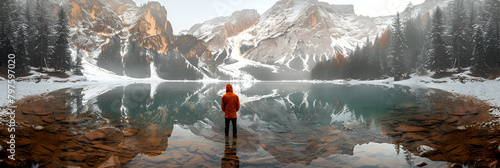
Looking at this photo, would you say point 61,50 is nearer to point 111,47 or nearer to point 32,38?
point 32,38

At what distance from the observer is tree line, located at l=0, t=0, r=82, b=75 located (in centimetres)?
4044

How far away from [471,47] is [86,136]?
70.9 meters

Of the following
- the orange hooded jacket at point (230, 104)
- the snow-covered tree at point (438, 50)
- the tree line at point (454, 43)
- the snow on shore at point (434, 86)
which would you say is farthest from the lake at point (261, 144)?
the snow-covered tree at point (438, 50)

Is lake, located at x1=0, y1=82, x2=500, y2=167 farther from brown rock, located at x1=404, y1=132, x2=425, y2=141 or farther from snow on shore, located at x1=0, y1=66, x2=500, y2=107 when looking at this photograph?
snow on shore, located at x1=0, y1=66, x2=500, y2=107

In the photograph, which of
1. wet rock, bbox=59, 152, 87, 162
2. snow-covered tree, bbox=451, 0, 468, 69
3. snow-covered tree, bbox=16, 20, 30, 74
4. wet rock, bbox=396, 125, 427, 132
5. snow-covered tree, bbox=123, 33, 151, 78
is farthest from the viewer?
snow-covered tree, bbox=123, 33, 151, 78

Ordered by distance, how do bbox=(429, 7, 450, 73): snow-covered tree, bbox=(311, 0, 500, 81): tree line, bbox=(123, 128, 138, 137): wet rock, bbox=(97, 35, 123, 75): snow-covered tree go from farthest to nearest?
bbox=(97, 35, 123, 75): snow-covered tree < bbox=(429, 7, 450, 73): snow-covered tree < bbox=(311, 0, 500, 81): tree line < bbox=(123, 128, 138, 137): wet rock

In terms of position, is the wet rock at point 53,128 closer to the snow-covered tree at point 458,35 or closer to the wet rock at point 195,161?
the wet rock at point 195,161

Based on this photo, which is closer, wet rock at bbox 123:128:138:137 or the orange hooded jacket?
the orange hooded jacket

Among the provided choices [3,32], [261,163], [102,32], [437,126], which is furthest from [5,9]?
[102,32]

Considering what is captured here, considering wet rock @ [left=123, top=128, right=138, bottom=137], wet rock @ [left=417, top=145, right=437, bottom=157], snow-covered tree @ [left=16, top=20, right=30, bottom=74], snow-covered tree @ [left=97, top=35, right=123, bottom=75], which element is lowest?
wet rock @ [left=123, top=128, right=138, bottom=137]

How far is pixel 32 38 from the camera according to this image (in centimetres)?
5088

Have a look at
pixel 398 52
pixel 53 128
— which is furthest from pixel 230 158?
pixel 398 52

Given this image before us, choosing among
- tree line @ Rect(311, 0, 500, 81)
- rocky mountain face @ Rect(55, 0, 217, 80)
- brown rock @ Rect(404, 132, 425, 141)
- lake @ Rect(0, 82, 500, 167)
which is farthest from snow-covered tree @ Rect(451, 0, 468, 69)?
rocky mountain face @ Rect(55, 0, 217, 80)

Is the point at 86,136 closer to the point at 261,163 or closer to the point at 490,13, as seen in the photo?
the point at 261,163
